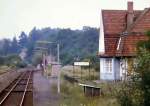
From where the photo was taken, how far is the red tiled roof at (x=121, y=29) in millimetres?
45062

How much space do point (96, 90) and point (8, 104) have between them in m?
7.60

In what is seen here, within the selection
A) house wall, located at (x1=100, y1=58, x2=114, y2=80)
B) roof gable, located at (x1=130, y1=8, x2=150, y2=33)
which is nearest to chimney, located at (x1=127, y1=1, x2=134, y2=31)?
roof gable, located at (x1=130, y1=8, x2=150, y2=33)

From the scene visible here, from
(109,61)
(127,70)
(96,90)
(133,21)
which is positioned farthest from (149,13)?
(127,70)

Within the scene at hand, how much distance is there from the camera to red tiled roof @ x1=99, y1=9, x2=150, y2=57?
45062mm

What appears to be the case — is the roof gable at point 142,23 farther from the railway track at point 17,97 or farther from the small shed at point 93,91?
the small shed at point 93,91

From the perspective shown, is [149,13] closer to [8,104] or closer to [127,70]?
[8,104]

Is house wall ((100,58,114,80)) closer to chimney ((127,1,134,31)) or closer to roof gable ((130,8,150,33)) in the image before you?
chimney ((127,1,134,31))

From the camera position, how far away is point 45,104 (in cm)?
2991

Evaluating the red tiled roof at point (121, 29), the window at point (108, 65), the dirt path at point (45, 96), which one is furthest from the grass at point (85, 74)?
the dirt path at point (45, 96)

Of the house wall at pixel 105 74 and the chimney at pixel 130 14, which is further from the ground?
the chimney at pixel 130 14

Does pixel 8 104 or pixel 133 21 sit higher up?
pixel 133 21

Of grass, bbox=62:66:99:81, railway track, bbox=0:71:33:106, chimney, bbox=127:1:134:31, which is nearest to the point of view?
railway track, bbox=0:71:33:106

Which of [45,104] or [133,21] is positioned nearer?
[45,104]

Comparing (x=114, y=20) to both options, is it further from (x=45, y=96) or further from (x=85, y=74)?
(x=85, y=74)
